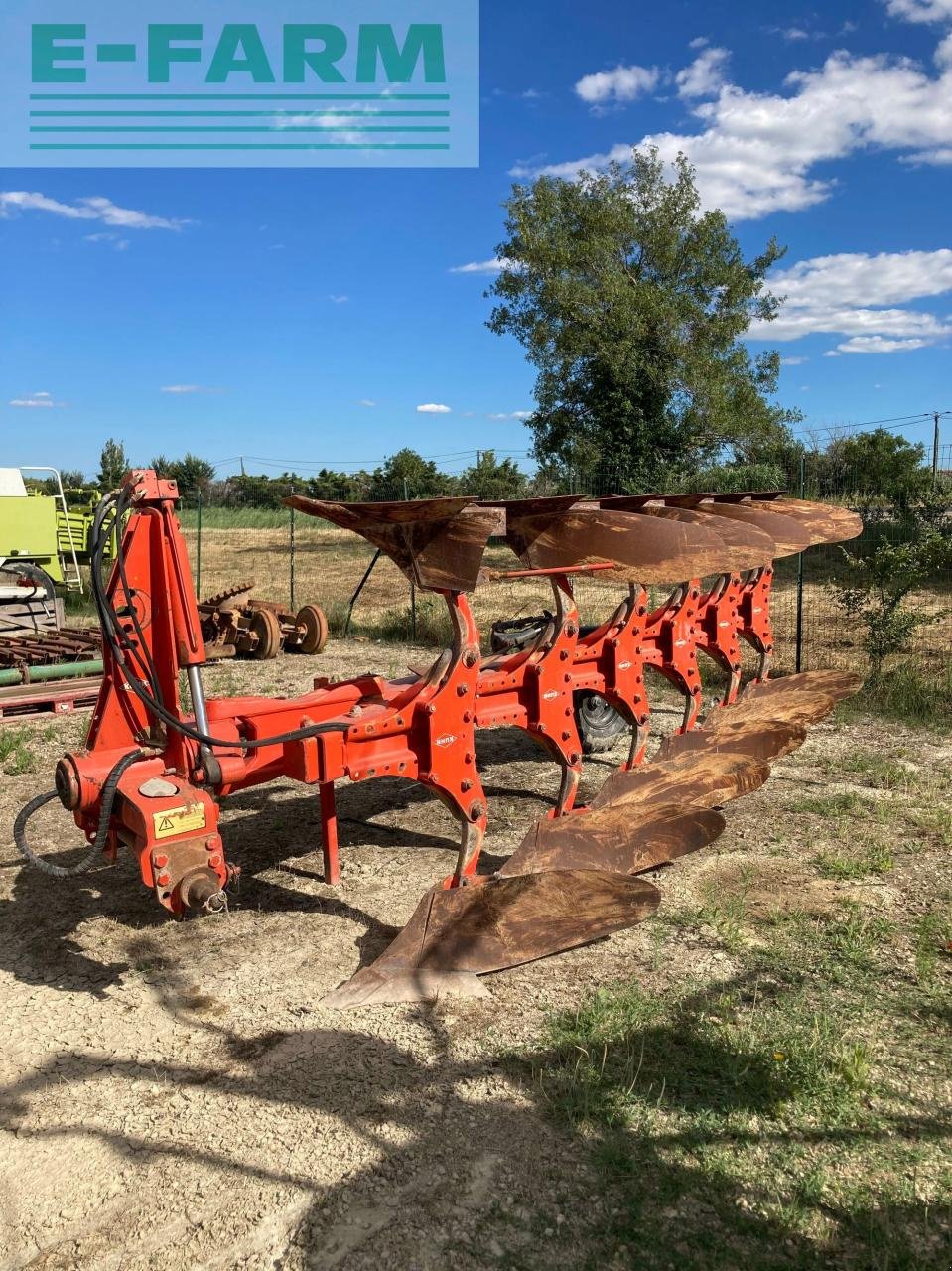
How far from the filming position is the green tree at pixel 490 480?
29578 millimetres

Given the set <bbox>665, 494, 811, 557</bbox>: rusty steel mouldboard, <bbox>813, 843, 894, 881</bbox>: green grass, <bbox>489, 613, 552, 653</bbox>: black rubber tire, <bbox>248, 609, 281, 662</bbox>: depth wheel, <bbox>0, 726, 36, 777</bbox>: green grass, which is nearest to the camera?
<bbox>813, 843, 894, 881</bbox>: green grass

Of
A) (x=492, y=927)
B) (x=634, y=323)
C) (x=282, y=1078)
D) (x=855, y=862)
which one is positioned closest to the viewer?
(x=282, y=1078)

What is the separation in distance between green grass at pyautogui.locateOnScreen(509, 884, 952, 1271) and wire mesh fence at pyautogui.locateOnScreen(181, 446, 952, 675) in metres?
1.99

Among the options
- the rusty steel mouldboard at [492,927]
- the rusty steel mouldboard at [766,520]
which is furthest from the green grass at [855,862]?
the rusty steel mouldboard at [766,520]

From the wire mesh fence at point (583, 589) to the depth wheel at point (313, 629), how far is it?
1.77 ft

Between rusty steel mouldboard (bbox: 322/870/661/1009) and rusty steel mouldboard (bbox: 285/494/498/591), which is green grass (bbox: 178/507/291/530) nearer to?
rusty steel mouldboard (bbox: 285/494/498/591)

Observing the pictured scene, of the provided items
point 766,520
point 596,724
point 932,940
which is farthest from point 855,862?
point 596,724

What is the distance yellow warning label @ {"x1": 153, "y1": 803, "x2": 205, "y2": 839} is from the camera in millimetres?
3451

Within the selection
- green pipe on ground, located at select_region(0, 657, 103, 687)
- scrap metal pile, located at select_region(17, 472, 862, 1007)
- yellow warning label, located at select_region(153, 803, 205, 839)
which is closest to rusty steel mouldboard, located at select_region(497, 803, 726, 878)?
scrap metal pile, located at select_region(17, 472, 862, 1007)

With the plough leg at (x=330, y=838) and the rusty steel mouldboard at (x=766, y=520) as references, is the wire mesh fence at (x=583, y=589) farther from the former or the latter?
the plough leg at (x=330, y=838)

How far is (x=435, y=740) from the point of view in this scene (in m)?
4.20

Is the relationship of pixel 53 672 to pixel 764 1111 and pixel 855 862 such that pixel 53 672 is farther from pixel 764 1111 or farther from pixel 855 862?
pixel 764 1111

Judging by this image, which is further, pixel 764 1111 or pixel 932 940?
pixel 932 940

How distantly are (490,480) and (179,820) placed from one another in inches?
1193
